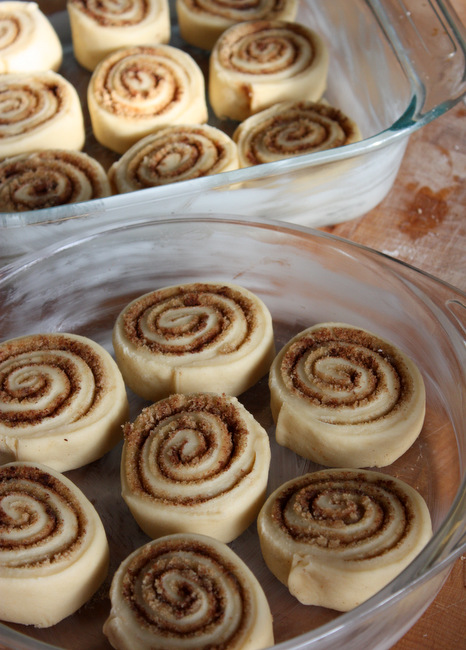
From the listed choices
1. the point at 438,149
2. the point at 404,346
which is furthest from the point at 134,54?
the point at 404,346

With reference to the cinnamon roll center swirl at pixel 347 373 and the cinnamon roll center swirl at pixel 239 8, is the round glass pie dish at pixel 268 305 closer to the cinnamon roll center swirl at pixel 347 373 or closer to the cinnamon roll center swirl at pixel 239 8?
the cinnamon roll center swirl at pixel 347 373

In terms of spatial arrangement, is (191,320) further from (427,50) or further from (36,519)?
(427,50)

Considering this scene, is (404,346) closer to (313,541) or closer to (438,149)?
(313,541)

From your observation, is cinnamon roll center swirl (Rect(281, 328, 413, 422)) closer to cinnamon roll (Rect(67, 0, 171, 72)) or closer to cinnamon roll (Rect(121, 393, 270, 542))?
cinnamon roll (Rect(121, 393, 270, 542))

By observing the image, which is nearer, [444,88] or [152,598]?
[152,598]

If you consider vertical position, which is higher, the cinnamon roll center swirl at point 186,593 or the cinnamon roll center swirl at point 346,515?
the cinnamon roll center swirl at point 346,515

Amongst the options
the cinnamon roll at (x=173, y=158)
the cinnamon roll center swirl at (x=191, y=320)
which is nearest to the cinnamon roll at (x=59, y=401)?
the cinnamon roll center swirl at (x=191, y=320)
